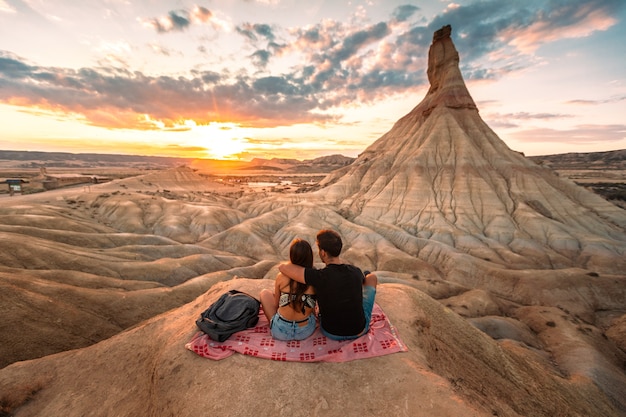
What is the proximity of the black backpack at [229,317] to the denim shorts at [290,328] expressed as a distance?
87cm

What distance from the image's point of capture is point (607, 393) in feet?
52.6

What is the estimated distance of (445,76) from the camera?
67.9 metres

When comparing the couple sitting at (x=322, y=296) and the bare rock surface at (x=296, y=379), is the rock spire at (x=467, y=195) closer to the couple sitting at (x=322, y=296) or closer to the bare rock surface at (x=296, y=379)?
the bare rock surface at (x=296, y=379)

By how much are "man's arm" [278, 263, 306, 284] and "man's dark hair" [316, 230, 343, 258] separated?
696 mm

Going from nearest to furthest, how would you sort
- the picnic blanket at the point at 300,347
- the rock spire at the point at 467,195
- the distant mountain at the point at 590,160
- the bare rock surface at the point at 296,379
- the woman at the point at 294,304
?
the bare rock surface at the point at 296,379 < the woman at the point at 294,304 < the picnic blanket at the point at 300,347 < the rock spire at the point at 467,195 < the distant mountain at the point at 590,160

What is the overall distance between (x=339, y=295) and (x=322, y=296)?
38 cm

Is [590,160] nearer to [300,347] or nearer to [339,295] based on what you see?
[339,295]

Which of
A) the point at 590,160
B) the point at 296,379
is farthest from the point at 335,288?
the point at 590,160

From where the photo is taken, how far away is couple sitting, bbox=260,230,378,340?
19.2 ft

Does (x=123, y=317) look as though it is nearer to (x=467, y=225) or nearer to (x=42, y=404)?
(x=42, y=404)

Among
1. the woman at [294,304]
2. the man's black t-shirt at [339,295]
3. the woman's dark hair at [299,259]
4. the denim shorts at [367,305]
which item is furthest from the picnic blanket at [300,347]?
the woman's dark hair at [299,259]

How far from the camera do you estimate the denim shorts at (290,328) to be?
6.53m

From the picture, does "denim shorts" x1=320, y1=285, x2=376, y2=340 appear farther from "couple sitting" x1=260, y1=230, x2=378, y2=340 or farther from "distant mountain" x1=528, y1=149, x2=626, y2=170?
"distant mountain" x1=528, y1=149, x2=626, y2=170

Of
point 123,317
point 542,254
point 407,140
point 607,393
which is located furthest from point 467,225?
point 123,317
